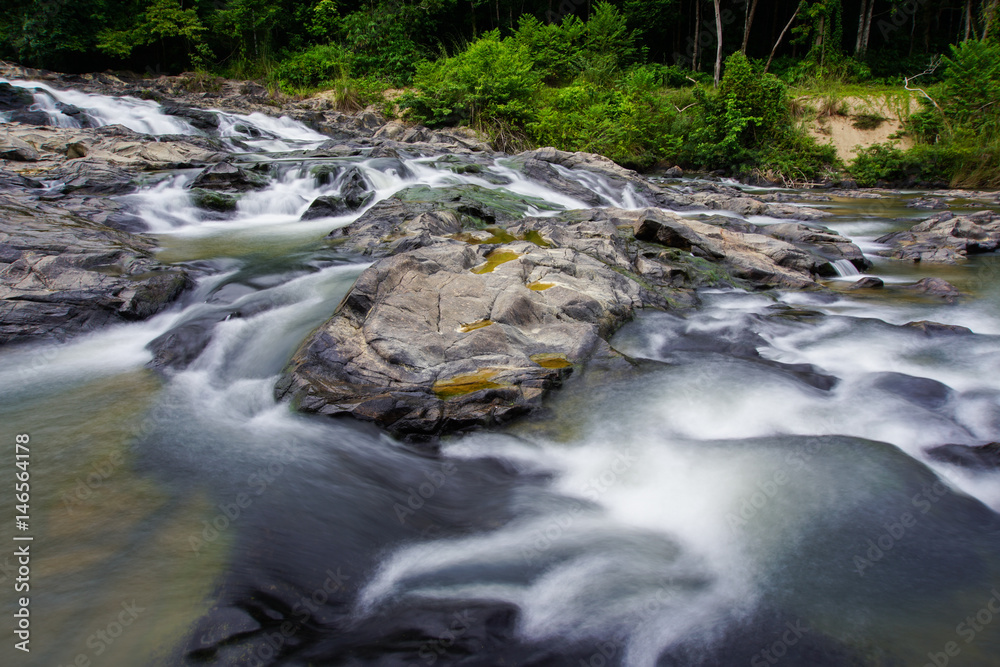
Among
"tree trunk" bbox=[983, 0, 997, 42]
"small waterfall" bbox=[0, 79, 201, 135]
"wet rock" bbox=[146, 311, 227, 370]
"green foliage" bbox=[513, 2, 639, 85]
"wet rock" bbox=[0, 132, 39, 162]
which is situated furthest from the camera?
"green foliage" bbox=[513, 2, 639, 85]

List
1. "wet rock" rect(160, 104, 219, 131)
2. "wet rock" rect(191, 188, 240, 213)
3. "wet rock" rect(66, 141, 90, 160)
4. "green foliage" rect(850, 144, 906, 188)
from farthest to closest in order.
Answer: "wet rock" rect(160, 104, 219, 131), "green foliage" rect(850, 144, 906, 188), "wet rock" rect(66, 141, 90, 160), "wet rock" rect(191, 188, 240, 213)

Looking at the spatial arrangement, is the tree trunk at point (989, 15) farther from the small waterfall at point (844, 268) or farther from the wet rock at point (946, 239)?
the small waterfall at point (844, 268)

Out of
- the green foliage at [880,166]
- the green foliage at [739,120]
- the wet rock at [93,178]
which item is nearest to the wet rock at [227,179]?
the wet rock at [93,178]

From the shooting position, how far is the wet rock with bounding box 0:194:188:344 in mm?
5129

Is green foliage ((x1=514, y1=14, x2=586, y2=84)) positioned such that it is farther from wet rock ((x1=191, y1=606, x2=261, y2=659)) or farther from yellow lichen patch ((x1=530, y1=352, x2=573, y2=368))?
wet rock ((x1=191, y1=606, x2=261, y2=659))

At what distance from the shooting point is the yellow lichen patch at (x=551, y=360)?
4.43 meters

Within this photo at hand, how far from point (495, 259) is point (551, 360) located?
214cm

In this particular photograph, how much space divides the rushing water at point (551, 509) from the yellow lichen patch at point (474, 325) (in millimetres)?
967

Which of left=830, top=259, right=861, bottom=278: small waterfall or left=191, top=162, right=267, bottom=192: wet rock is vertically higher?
left=191, top=162, right=267, bottom=192: wet rock

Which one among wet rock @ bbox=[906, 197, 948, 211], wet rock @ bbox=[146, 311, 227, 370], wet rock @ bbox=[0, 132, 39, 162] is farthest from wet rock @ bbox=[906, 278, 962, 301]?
wet rock @ bbox=[0, 132, 39, 162]

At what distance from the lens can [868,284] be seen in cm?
691

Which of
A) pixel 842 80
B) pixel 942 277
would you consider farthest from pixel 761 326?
pixel 842 80

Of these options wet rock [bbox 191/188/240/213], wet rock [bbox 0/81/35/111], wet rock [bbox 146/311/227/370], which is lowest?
wet rock [bbox 146/311/227/370]

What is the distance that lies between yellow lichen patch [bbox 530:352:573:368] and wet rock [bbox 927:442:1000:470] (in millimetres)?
2560
